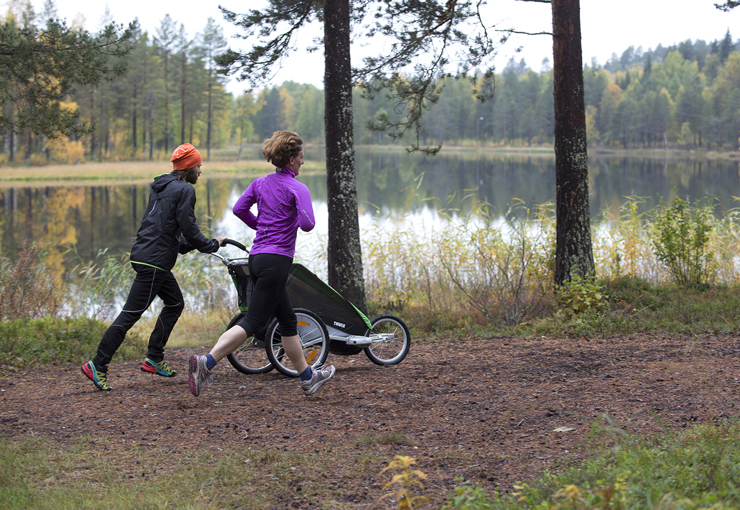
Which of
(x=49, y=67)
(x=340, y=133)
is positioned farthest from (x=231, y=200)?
(x=340, y=133)

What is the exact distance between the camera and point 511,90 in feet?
340

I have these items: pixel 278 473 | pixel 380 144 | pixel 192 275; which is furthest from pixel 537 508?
pixel 380 144

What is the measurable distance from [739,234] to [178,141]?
6604 centimetres

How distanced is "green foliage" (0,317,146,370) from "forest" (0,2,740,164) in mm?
2135

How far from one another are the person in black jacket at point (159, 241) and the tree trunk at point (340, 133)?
2306 mm

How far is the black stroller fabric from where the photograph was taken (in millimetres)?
5301

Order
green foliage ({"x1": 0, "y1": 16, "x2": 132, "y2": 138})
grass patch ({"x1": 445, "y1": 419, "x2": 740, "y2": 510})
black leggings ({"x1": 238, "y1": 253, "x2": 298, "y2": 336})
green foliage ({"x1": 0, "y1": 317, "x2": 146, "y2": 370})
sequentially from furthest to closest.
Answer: green foliage ({"x1": 0, "y1": 16, "x2": 132, "y2": 138}), green foliage ({"x1": 0, "y1": 317, "x2": 146, "y2": 370}), black leggings ({"x1": 238, "y1": 253, "x2": 298, "y2": 336}), grass patch ({"x1": 445, "y1": 419, "x2": 740, "y2": 510})

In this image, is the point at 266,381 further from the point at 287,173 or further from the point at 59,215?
the point at 59,215

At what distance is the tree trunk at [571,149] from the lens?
24.5 feet

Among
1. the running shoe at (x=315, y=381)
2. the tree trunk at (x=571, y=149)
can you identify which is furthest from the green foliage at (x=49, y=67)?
the tree trunk at (x=571, y=149)

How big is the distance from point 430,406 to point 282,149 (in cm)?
210

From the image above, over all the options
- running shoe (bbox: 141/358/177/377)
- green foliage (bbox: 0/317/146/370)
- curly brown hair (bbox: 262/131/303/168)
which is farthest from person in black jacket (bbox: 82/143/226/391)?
green foliage (bbox: 0/317/146/370)

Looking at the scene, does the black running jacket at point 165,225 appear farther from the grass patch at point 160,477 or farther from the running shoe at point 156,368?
the grass patch at point 160,477

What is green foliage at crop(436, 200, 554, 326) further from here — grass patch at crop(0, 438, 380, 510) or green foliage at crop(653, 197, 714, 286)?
grass patch at crop(0, 438, 380, 510)
